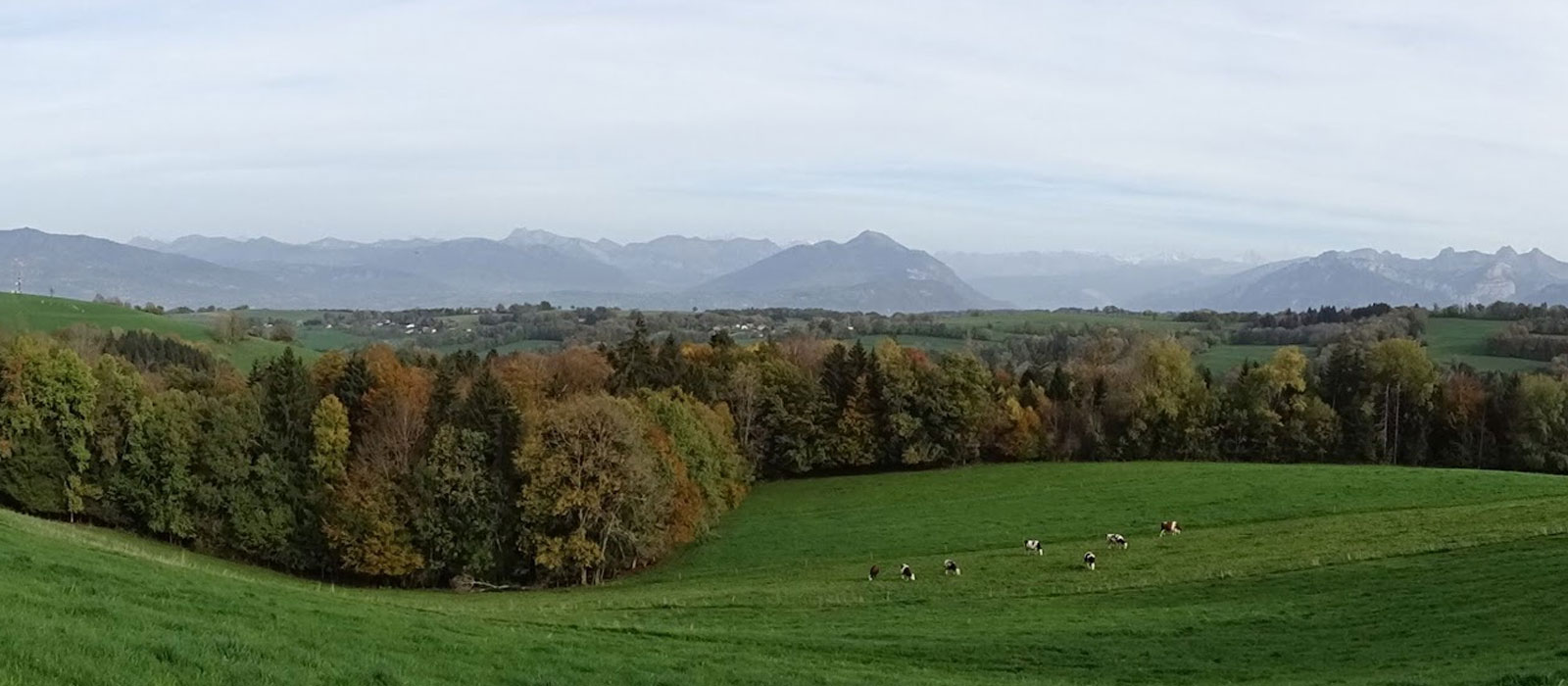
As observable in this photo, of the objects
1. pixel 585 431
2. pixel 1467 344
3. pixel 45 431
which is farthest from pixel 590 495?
pixel 1467 344

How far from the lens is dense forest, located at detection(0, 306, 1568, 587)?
60.2 meters

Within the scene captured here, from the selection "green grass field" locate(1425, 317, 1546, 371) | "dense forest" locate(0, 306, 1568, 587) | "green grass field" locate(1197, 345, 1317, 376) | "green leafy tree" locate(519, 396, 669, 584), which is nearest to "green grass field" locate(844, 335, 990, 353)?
"green grass field" locate(1197, 345, 1317, 376)

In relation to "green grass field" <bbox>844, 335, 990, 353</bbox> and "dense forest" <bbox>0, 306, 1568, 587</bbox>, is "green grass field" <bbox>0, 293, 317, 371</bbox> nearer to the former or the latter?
"dense forest" <bbox>0, 306, 1568, 587</bbox>

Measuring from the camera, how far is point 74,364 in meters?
67.3

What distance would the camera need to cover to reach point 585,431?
59.5 m

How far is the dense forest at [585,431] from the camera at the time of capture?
197ft

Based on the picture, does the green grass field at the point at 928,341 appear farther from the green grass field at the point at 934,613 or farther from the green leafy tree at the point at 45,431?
the green leafy tree at the point at 45,431

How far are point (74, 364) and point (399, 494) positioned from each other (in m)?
24.6

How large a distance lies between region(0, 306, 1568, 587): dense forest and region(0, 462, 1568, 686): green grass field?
5.92m

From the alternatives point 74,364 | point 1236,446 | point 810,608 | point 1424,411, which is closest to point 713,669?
point 810,608

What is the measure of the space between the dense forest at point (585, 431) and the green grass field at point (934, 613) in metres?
5.92

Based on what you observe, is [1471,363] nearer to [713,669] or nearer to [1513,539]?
[1513,539]

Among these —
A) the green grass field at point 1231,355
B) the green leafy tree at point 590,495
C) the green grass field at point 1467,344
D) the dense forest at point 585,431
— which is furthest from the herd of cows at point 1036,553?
the green grass field at point 1467,344

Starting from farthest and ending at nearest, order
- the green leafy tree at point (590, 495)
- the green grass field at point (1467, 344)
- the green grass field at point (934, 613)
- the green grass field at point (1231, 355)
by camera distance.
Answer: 1. the green grass field at point (1231, 355)
2. the green grass field at point (1467, 344)
3. the green leafy tree at point (590, 495)
4. the green grass field at point (934, 613)
